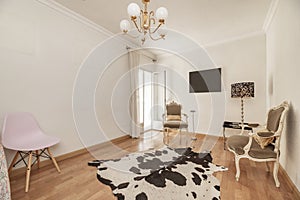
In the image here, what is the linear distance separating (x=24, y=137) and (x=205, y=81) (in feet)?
12.9

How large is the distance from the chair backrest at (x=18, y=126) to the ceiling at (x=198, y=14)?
6.07 ft

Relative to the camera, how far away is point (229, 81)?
149 inches

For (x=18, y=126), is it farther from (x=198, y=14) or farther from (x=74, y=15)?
(x=198, y=14)

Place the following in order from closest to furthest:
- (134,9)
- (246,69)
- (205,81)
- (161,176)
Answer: (134,9) → (161,176) → (246,69) → (205,81)

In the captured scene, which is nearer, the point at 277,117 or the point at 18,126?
the point at 277,117

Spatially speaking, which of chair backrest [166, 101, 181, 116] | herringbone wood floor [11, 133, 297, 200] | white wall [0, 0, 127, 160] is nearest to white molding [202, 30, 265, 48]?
chair backrest [166, 101, 181, 116]

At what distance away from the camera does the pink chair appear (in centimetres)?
182

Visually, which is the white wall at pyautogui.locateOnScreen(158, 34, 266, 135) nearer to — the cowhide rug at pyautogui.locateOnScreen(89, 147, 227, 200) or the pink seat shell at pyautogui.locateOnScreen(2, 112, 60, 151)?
the cowhide rug at pyautogui.locateOnScreen(89, 147, 227, 200)

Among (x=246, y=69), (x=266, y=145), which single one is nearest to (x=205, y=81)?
(x=246, y=69)

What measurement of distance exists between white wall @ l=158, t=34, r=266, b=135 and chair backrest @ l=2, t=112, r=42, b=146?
11.9 ft

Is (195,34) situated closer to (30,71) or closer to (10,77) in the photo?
(30,71)

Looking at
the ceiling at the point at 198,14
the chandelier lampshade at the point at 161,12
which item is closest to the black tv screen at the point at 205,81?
the ceiling at the point at 198,14

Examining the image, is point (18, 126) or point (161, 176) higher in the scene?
point (18, 126)

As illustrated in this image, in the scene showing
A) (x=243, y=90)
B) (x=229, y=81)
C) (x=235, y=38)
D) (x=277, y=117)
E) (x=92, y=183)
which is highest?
(x=235, y=38)
